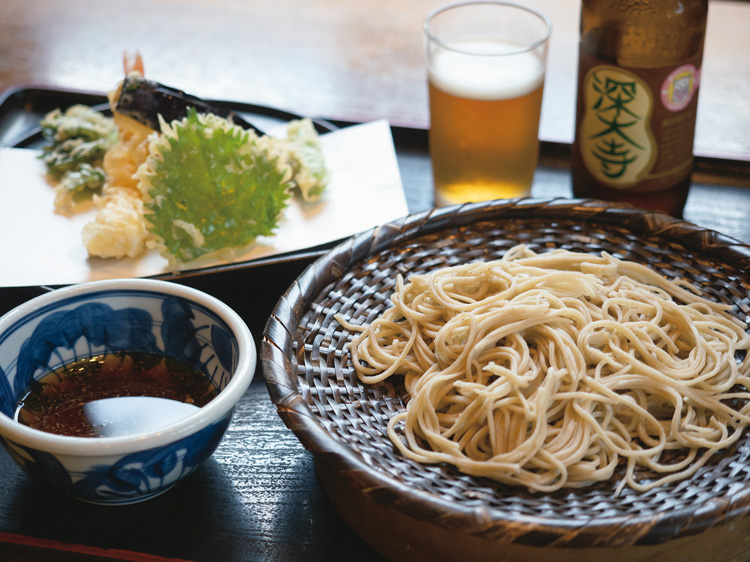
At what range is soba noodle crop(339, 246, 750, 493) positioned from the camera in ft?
3.77

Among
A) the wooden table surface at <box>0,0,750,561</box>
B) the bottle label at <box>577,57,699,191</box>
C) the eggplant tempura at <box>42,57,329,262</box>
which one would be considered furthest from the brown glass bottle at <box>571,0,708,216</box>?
the eggplant tempura at <box>42,57,329,262</box>

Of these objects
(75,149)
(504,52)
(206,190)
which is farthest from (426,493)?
(75,149)

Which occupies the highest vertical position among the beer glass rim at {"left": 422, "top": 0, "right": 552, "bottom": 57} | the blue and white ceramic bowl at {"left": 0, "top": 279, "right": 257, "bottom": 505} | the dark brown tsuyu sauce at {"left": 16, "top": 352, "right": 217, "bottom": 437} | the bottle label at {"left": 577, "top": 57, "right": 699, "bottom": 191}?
the beer glass rim at {"left": 422, "top": 0, "right": 552, "bottom": 57}

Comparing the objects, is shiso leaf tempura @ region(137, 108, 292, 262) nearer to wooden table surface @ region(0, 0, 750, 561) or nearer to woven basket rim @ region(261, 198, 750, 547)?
wooden table surface @ region(0, 0, 750, 561)

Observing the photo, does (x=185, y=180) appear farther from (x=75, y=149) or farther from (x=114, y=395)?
(x=114, y=395)

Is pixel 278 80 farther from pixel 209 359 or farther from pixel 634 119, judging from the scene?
pixel 209 359

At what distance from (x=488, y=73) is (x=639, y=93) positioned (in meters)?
0.33

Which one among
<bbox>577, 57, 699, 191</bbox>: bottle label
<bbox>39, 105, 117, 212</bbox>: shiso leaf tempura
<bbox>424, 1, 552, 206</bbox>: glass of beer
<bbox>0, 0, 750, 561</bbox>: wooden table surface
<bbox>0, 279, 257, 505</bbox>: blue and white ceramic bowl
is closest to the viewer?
<bbox>0, 279, 257, 505</bbox>: blue and white ceramic bowl

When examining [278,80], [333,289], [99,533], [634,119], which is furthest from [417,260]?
[278,80]

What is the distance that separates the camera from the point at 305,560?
116 centimetres

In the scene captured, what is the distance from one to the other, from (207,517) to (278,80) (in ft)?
6.03

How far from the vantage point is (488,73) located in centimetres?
178

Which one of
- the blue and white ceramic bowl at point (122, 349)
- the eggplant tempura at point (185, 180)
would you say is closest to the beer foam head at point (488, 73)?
the eggplant tempura at point (185, 180)

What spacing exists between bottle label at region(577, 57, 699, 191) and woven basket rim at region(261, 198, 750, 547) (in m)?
0.21
